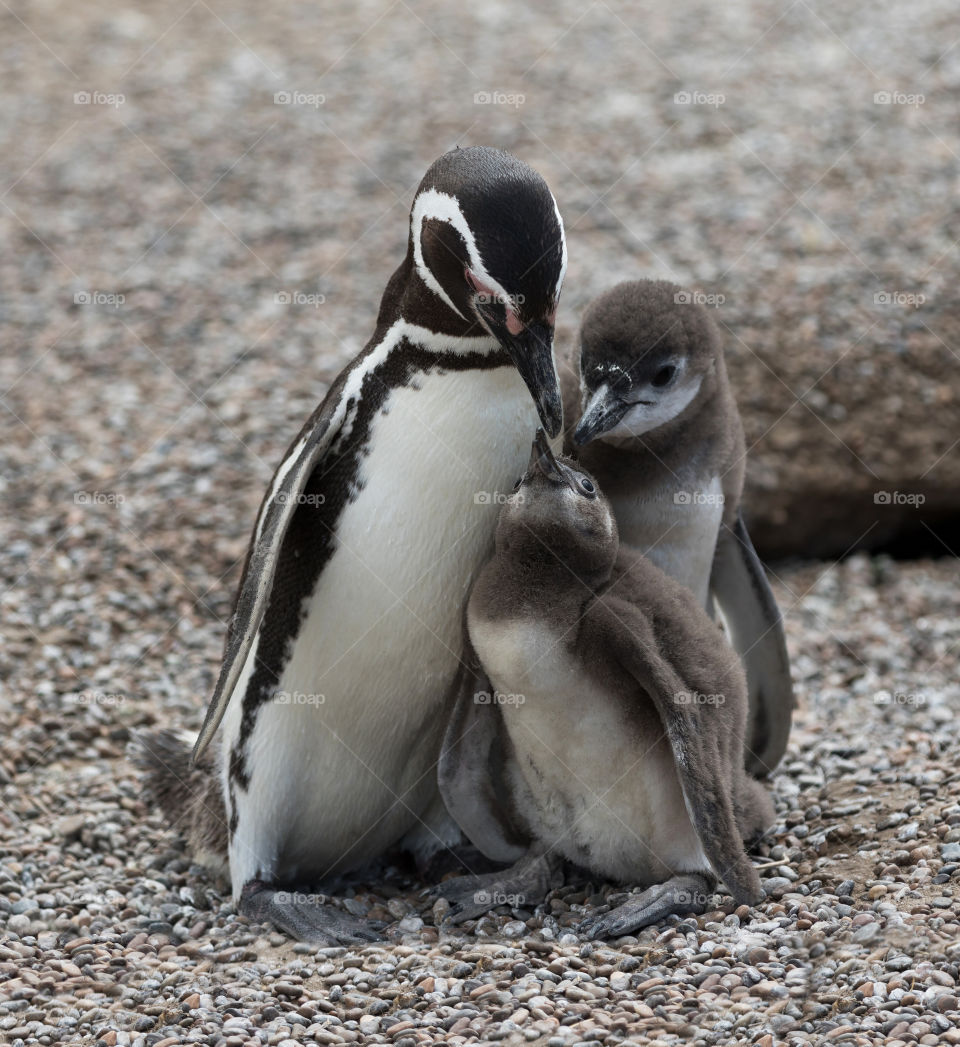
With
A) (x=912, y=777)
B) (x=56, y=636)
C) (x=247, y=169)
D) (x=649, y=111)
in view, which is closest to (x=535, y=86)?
(x=649, y=111)

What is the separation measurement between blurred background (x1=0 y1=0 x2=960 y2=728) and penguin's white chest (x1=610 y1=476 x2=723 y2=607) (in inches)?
74.3

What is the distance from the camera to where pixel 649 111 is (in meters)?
8.45

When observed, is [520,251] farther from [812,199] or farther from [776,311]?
[812,199]

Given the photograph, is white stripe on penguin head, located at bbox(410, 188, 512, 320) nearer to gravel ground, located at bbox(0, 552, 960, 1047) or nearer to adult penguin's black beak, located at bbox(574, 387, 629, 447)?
adult penguin's black beak, located at bbox(574, 387, 629, 447)

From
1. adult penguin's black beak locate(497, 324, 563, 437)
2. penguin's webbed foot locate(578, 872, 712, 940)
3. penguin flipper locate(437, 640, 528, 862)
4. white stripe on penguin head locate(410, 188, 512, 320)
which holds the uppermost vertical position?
white stripe on penguin head locate(410, 188, 512, 320)

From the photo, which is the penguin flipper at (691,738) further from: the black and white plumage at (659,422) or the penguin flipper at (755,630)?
the penguin flipper at (755,630)

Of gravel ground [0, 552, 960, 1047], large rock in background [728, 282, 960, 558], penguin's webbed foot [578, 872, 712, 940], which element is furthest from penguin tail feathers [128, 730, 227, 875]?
large rock in background [728, 282, 960, 558]

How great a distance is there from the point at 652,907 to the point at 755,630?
100 centimetres

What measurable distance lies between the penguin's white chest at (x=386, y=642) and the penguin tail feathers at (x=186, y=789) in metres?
0.19

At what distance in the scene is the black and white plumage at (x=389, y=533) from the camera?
2.85m

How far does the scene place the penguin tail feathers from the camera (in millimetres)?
3509

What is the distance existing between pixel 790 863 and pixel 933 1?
783cm

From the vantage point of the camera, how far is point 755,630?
368cm

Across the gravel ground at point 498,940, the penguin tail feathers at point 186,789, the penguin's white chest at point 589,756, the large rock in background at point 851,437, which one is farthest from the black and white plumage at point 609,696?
the large rock in background at point 851,437
